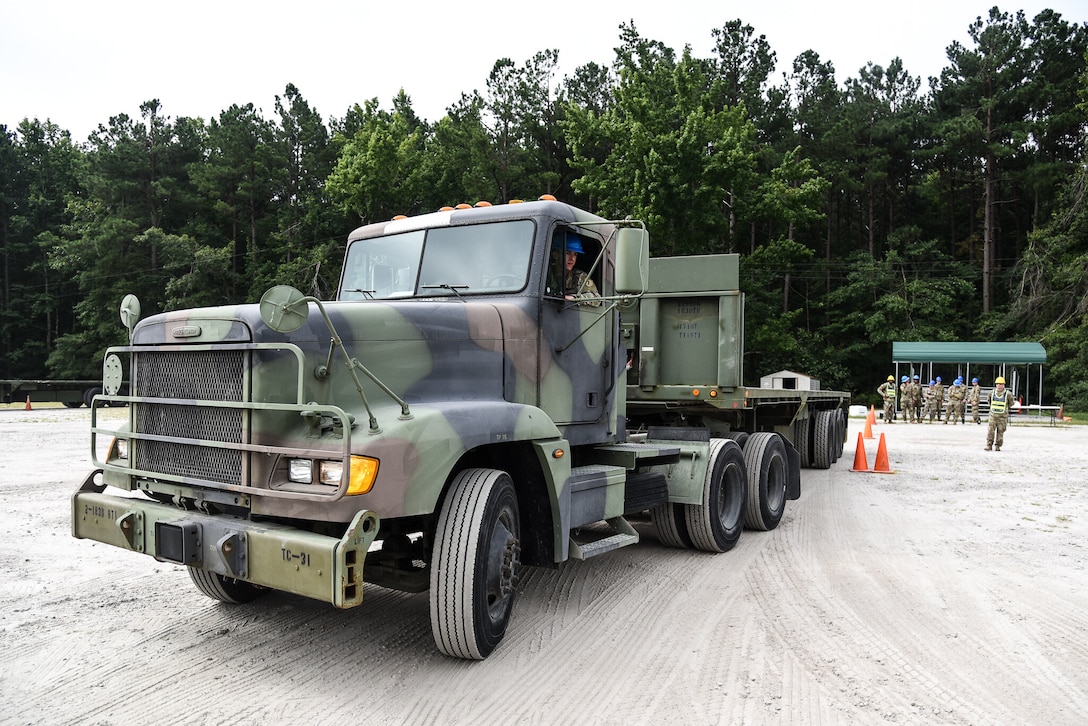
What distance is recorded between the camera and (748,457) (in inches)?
302

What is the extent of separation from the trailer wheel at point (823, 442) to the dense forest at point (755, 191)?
20.1 meters

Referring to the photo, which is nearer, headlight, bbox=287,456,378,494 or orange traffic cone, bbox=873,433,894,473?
headlight, bbox=287,456,378,494

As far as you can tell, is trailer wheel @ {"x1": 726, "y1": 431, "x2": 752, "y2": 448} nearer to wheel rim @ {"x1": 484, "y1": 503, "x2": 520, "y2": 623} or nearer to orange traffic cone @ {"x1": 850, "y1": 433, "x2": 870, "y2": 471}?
wheel rim @ {"x1": 484, "y1": 503, "x2": 520, "y2": 623}

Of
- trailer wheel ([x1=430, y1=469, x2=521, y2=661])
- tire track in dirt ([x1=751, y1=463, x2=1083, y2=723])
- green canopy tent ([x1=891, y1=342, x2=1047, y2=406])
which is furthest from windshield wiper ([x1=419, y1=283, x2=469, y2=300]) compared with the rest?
green canopy tent ([x1=891, y1=342, x2=1047, y2=406])

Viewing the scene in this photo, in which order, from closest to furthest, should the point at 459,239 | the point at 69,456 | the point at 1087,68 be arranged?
the point at 459,239 → the point at 69,456 → the point at 1087,68

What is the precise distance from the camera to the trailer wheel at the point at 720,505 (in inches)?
259

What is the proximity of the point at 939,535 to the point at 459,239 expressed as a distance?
5.50 m

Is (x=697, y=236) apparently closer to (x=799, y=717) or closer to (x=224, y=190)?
(x=799, y=717)

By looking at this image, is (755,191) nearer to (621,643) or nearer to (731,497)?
(731,497)

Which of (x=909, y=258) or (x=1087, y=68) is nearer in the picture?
(x=1087, y=68)

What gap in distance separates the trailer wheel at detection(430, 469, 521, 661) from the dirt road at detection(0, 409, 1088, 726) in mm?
187

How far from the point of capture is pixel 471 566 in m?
3.78

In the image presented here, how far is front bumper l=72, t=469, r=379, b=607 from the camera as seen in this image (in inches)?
129

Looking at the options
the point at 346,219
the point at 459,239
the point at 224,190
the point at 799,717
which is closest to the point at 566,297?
the point at 459,239
